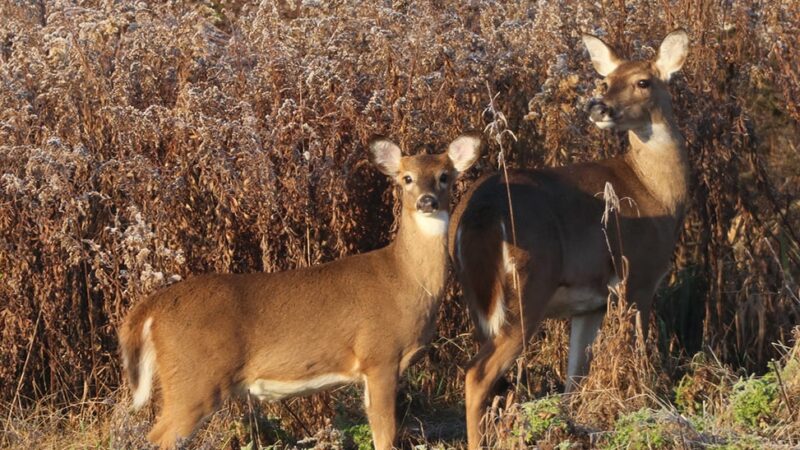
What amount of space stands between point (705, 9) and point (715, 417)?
318 cm

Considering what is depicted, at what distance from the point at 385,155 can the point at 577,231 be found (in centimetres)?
121

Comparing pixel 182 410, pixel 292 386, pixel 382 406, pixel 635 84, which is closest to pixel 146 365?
pixel 182 410

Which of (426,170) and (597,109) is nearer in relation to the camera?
(426,170)

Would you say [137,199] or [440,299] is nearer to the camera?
[440,299]

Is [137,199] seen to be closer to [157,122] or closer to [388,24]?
[157,122]

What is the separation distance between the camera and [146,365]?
6551mm

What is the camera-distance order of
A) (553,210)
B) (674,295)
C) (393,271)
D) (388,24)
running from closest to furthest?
(393,271) → (553,210) → (388,24) → (674,295)

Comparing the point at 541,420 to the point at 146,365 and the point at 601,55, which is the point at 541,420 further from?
the point at 601,55

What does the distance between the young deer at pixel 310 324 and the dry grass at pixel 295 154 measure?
350mm

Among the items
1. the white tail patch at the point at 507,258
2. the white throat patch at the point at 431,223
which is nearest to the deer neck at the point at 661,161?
the white tail patch at the point at 507,258

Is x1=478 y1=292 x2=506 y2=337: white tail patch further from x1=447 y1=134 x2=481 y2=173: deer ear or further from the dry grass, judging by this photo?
x1=447 y1=134 x2=481 y2=173: deer ear

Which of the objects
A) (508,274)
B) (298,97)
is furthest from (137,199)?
(508,274)

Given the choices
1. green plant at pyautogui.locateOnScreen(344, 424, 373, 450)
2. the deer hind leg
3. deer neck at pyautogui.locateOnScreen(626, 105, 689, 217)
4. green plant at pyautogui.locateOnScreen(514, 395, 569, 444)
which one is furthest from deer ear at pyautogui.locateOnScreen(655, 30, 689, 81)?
the deer hind leg

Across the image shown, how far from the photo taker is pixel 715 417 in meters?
7.12
